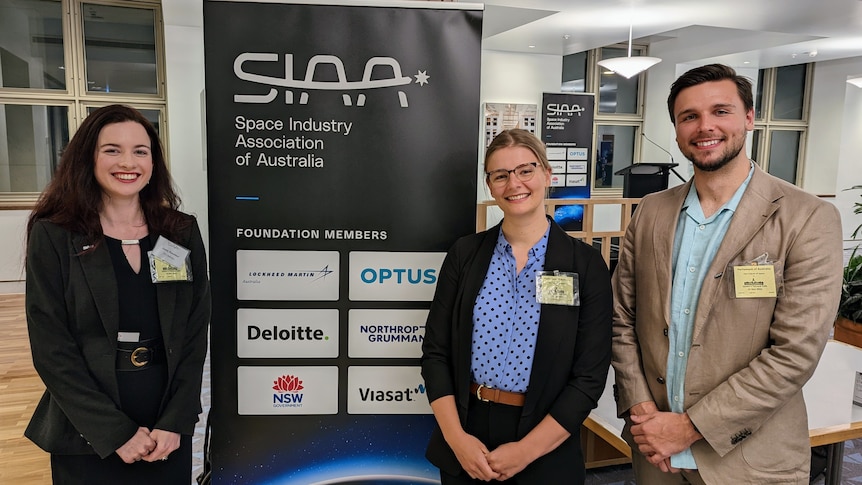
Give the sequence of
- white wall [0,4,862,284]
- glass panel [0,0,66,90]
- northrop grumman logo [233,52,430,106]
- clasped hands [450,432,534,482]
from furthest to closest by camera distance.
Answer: glass panel [0,0,66,90] < white wall [0,4,862,284] < northrop grumman logo [233,52,430,106] < clasped hands [450,432,534,482]

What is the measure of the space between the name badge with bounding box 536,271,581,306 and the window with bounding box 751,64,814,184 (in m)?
10.5

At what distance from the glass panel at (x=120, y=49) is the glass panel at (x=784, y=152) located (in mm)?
10138

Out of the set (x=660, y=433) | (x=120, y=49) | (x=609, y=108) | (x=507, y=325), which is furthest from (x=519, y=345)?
(x=609, y=108)

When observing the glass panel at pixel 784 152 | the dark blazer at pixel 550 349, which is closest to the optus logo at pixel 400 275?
the dark blazer at pixel 550 349

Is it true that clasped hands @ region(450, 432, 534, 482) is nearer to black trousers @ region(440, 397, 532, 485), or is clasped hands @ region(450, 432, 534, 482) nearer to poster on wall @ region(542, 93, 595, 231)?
black trousers @ region(440, 397, 532, 485)

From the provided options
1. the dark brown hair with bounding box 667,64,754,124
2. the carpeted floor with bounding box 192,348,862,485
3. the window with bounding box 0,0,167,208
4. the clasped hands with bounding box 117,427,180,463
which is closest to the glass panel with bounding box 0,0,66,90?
the window with bounding box 0,0,167,208

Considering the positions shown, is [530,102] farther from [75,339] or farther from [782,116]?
[75,339]

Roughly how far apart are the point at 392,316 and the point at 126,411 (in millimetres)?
856

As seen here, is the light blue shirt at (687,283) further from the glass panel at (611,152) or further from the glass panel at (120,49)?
the glass panel at (611,152)

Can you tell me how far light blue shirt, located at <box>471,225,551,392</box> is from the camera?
5.27 ft

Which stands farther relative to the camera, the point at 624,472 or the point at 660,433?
the point at 624,472

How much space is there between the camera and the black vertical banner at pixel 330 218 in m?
1.92

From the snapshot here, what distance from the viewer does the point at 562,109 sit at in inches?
307

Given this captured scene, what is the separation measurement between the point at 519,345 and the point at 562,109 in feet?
21.9
